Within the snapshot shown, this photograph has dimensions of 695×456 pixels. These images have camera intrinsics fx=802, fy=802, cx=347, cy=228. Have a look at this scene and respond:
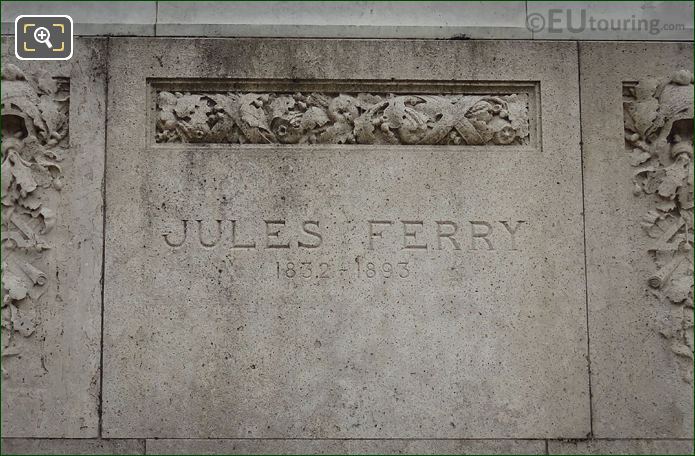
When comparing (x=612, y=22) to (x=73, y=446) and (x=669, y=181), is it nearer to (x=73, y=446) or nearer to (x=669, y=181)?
(x=669, y=181)

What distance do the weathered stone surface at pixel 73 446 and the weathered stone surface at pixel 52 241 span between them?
53mm

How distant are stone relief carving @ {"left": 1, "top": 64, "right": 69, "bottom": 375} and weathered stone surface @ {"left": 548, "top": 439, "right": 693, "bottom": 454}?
10.4 feet

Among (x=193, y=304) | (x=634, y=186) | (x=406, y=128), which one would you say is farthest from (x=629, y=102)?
(x=193, y=304)

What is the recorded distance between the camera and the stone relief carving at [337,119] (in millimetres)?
4941

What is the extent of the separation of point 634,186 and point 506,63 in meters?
1.10

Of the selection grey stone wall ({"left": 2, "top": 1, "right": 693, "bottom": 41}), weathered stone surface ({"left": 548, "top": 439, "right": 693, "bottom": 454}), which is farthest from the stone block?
weathered stone surface ({"left": 548, "top": 439, "right": 693, "bottom": 454})

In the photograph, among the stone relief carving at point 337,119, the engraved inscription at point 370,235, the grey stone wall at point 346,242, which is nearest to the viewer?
the grey stone wall at point 346,242

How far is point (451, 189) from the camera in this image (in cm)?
491

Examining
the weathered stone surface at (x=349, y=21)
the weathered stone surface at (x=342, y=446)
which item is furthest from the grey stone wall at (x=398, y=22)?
the weathered stone surface at (x=342, y=446)

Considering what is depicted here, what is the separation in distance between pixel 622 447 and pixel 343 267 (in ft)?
6.30

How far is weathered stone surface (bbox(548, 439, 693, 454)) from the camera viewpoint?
15.1 feet

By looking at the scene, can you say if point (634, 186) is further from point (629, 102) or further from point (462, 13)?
point (462, 13)

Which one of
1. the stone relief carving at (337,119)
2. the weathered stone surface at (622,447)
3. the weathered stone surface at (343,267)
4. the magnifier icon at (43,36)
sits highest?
the magnifier icon at (43,36)

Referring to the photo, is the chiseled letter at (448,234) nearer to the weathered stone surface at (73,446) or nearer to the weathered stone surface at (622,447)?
the weathered stone surface at (622,447)
